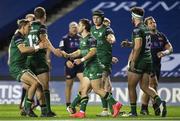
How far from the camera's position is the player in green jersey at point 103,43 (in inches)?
586

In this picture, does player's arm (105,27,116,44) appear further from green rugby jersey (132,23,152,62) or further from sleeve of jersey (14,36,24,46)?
sleeve of jersey (14,36,24,46)

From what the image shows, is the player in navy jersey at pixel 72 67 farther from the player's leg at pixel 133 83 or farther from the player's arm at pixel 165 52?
the player's leg at pixel 133 83

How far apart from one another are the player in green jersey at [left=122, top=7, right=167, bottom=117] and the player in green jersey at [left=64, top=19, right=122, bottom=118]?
574mm

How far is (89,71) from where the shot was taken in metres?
14.4

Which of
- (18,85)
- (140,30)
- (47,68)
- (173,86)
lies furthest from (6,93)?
(140,30)

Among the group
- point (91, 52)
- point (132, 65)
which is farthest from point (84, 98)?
point (132, 65)

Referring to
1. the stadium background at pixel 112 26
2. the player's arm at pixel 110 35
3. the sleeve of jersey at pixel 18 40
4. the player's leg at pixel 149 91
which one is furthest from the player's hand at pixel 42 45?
the stadium background at pixel 112 26

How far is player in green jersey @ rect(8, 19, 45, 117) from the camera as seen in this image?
46.5 ft

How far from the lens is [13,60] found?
1458cm

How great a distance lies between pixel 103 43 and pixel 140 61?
3.96 feet

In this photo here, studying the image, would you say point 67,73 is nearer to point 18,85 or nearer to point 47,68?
point 47,68

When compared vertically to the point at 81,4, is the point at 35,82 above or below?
below

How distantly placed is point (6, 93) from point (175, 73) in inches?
213

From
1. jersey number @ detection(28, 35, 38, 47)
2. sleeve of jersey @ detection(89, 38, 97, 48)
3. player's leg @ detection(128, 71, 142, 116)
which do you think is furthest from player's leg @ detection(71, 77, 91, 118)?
jersey number @ detection(28, 35, 38, 47)
